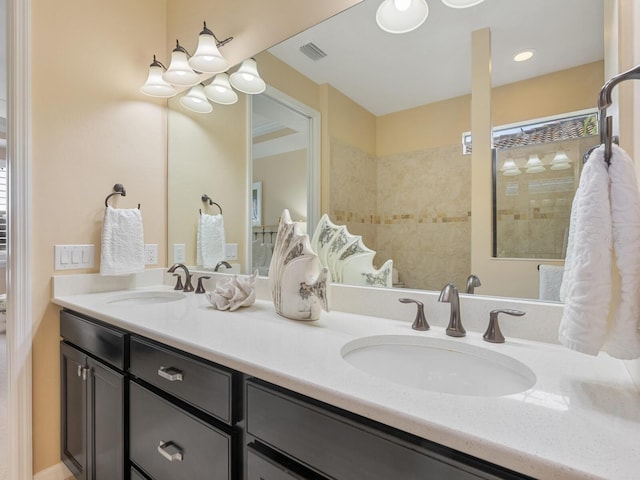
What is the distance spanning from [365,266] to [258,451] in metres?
0.71

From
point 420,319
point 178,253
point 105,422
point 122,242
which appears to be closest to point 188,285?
point 178,253

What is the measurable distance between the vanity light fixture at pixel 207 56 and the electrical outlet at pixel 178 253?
0.97m

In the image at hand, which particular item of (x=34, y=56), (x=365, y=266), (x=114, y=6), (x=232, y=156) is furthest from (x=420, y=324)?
(x=114, y=6)

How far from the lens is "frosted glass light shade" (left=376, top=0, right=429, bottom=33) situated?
111 centimetres

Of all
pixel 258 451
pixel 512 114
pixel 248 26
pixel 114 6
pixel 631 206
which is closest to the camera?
pixel 631 206

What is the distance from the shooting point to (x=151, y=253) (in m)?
1.91

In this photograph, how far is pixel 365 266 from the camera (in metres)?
1.25

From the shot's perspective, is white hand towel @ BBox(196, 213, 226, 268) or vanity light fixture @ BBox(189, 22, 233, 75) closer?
vanity light fixture @ BBox(189, 22, 233, 75)

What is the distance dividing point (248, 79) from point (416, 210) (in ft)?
3.59

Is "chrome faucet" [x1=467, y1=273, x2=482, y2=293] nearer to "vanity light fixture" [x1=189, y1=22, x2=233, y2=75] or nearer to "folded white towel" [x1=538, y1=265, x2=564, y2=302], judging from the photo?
"folded white towel" [x1=538, y1=265, x2=564, y2=302]

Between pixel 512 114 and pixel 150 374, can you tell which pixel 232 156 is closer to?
pixel 150 374

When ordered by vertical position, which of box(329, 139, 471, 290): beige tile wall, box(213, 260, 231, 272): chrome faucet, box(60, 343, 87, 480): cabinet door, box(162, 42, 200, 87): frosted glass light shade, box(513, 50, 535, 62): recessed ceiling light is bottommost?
box(60, 343, 87, 480): cabinet door

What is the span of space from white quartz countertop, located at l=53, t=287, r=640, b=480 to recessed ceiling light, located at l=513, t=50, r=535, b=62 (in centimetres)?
80

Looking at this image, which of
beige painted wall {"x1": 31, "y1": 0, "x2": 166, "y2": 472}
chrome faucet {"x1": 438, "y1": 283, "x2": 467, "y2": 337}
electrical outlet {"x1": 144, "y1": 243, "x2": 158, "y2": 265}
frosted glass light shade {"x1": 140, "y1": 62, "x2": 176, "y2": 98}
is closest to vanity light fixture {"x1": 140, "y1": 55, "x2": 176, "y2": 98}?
frosted glass light shade {"x1": 140, "y1": 62, "x2": 176, "y2": 98}
